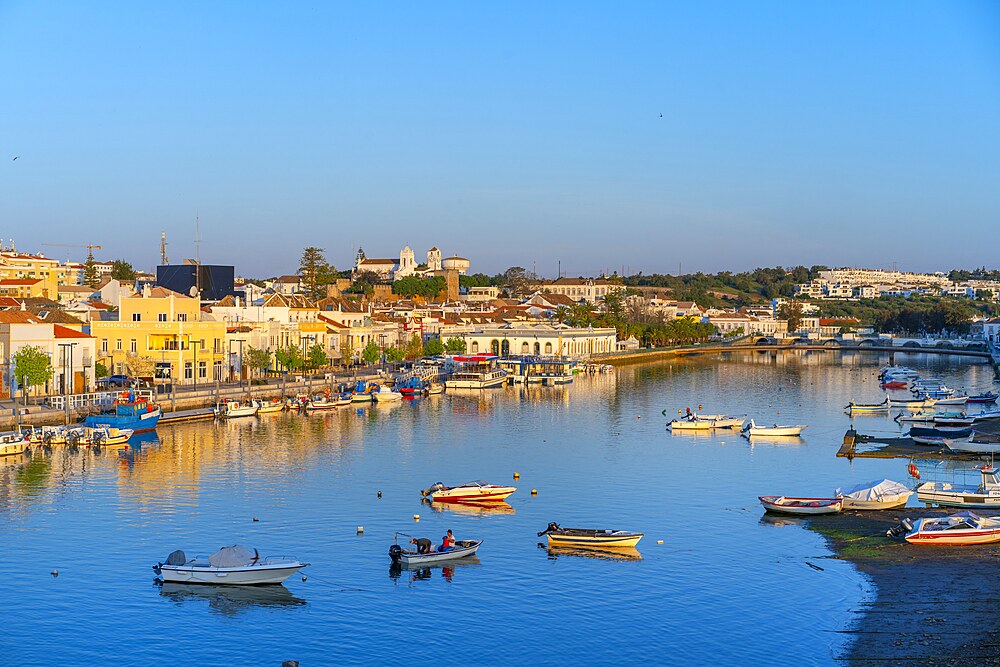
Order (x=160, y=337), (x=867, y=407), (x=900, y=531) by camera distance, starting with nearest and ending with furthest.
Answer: (x=900, y=531), (x=867, y=407), (x=160, y=337)

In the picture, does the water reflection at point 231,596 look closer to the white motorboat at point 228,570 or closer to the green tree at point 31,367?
the white motorboat at point 228,570

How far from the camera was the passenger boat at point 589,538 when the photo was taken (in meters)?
20.3

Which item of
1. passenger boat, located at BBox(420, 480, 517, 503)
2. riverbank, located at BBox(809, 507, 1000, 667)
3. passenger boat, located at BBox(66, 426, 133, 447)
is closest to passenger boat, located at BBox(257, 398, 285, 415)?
passenger boat, located at BBox(66, 426, 133, 447)

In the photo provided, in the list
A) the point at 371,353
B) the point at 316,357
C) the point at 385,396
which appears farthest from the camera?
the point at 371,353

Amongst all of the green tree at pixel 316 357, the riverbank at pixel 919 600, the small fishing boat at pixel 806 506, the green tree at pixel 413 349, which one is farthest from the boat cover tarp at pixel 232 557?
the green tree at pixel 413 349

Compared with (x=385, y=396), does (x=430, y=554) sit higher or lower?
lower

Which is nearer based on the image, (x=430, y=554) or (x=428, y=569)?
(x=428, y=569)

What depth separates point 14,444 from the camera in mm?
29594

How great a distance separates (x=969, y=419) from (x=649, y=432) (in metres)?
9.58

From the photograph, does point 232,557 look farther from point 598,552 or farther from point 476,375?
point 476,375

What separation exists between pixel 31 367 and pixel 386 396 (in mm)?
14845

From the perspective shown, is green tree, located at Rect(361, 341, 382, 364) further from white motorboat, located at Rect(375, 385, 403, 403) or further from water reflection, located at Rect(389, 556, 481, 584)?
water reflection, located at Rect(389, 556, 481, 584)

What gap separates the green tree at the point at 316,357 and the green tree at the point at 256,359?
2.90 m

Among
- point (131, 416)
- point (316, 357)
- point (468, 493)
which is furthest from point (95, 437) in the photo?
point (316, 357)
